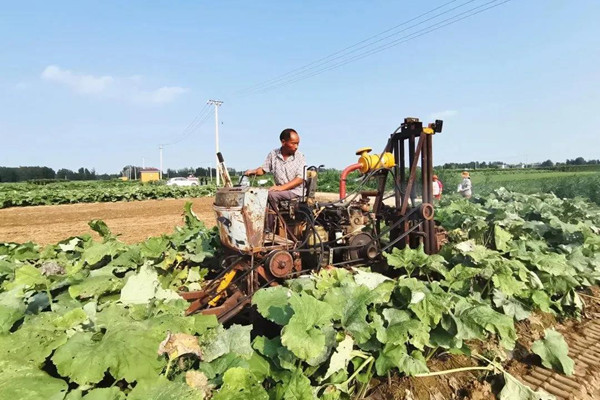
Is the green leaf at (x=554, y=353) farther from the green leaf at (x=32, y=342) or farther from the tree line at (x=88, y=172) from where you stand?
the tree line at (x=88, y=172)

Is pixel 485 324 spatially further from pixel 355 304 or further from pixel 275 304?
pixel 275 304

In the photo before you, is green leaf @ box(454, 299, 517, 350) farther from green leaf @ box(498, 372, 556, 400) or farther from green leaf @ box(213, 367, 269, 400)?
green leaf @ box(213, 367, 269, 400)

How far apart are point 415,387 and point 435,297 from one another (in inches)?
29.2

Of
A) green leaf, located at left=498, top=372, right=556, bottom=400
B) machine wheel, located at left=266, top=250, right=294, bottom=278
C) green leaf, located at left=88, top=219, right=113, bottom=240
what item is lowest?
green leaf, located at left=498, top=372, right=556, bottom=400

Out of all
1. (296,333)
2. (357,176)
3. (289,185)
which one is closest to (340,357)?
(296,333)

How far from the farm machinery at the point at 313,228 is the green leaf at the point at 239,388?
1551mm

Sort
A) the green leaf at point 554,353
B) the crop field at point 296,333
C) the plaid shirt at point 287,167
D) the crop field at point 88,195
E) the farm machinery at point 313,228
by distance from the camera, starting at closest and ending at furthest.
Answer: the crop field at point 296,333
the green leaf at point 554,353
the farm machinery at point 313,228
the plaid shirt at point 287,167
the crop field at point 88,195

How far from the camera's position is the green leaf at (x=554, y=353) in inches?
132

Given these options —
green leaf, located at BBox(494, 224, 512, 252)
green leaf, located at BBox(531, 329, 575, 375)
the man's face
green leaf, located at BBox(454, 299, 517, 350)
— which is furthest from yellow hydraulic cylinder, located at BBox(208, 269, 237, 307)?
green leaf, located at BBox(494, 224, 512, 252)

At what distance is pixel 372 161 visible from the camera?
4.91 m

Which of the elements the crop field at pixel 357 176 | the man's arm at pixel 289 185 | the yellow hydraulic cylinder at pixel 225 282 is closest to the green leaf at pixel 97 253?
the yellow hydraulic cylinder at pixel 225 282

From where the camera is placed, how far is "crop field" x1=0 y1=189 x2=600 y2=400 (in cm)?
221

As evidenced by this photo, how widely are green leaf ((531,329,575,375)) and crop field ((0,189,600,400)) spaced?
1 cm

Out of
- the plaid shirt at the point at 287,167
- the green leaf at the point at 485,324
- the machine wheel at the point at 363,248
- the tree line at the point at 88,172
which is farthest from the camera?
the tree line at the point at 88,172
